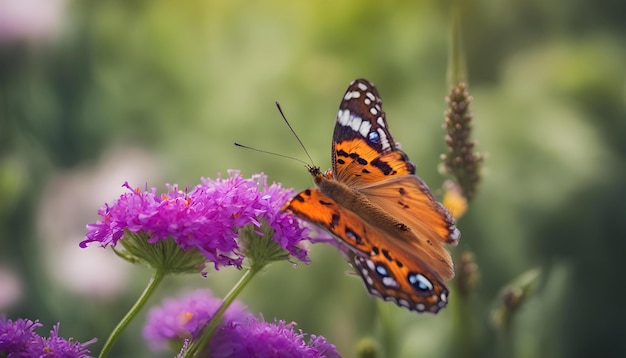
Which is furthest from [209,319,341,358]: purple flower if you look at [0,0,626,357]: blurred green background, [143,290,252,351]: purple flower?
[0,0,626,357]: blurred green background

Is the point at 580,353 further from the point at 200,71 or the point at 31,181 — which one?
the point at 31,181

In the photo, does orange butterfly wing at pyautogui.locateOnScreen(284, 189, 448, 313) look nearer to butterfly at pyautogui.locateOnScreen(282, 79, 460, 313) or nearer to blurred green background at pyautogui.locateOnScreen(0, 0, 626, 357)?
butterfly at pyautogui.locateOnScreen(282, 79, 460, 313)

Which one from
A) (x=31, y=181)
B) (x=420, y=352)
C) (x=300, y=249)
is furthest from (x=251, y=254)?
(x=31, y=181)

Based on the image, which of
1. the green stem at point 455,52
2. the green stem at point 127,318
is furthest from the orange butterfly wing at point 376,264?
the green stem at point 455,52

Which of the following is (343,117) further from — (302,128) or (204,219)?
(302,128)

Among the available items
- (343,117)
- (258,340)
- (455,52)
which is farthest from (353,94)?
(258,340)

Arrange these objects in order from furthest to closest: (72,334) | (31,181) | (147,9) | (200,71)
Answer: (147,9)
(200,71)
(31,181)
(72,334)

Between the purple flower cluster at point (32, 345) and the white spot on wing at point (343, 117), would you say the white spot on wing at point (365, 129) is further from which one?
the purple flower cluster at point (32, 345)

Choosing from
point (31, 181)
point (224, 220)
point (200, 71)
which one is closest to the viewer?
point (224, 220)
